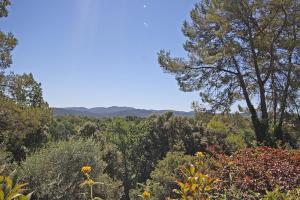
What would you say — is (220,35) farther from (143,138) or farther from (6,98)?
(6,98)

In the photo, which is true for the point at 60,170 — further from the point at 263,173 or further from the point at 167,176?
the point at 263,173

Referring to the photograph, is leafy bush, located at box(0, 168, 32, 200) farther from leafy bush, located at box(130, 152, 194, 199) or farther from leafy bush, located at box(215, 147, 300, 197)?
leafy bush, located at box(130, 152, 194, 199)

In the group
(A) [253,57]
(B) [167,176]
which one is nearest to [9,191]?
(B) [167,176]

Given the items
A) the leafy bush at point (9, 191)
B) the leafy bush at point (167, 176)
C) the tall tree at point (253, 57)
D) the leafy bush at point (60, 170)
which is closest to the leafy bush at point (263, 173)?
the leafy bush at point (9, 191)

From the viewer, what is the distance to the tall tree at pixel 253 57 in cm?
1816

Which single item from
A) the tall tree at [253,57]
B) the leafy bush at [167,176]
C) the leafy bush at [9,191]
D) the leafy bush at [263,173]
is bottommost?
the leafy bush at [167,176]

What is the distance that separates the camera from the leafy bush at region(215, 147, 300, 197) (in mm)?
4754

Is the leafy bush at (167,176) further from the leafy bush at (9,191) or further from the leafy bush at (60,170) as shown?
the leafy bush at (9,191)

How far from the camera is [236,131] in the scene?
62.7 ft

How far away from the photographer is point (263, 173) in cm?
512

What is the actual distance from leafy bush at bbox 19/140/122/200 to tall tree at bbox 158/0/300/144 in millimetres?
9675

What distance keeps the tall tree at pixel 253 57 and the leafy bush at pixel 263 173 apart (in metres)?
11.9

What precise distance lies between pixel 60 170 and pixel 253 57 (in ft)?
39.6

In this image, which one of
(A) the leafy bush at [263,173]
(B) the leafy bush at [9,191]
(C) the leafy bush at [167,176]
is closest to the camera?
(B) the leafy bush at [9,191]
